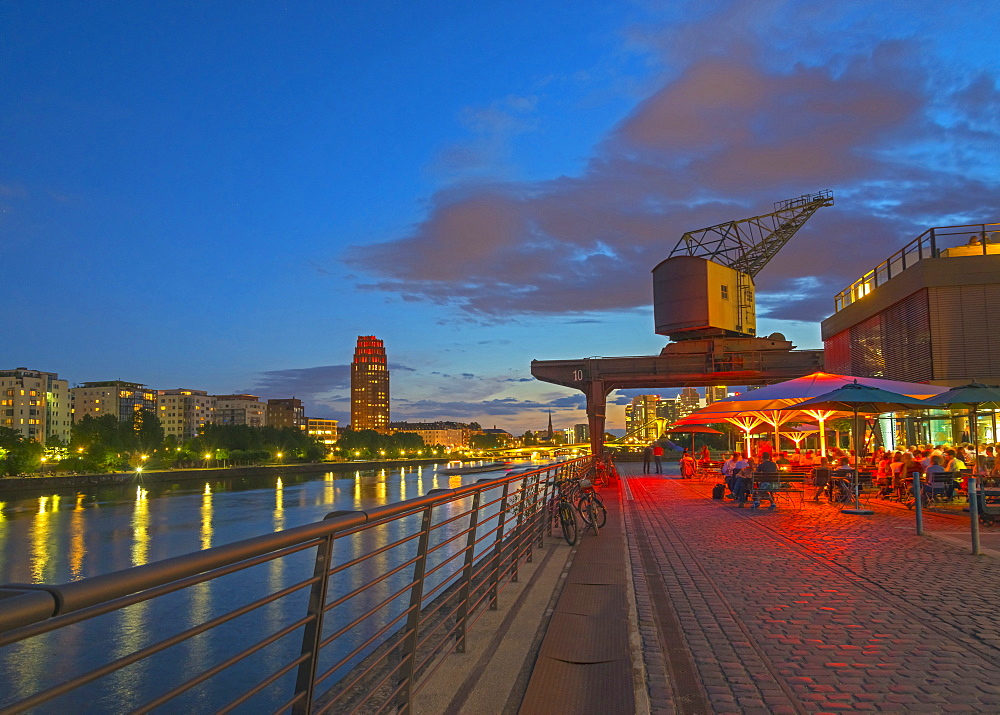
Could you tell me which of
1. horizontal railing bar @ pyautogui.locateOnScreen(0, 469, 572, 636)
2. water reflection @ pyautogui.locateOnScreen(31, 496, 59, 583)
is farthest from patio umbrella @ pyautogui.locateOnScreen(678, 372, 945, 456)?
water reflection @ pyautogui.locateOnScreen(31, 496, 59, 583)

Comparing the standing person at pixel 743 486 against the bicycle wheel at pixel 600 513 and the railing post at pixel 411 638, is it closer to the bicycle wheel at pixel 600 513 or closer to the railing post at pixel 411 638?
the bicycle wheel at pixel 600 513

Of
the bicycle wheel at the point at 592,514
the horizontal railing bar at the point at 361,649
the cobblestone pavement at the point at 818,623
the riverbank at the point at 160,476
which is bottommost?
the riverbank at the point at 160,476

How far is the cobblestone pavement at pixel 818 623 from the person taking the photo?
16.8ft

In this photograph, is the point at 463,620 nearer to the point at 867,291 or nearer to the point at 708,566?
the point at 708,566

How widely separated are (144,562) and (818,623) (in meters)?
21.0

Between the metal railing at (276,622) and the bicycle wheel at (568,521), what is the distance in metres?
0.40

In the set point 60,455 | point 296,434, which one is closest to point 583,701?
point 60,455

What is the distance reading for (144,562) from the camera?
22.9 metres

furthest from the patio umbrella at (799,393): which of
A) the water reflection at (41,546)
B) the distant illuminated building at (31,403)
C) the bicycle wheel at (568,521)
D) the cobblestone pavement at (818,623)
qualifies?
the distant illuminated building at (31,403)

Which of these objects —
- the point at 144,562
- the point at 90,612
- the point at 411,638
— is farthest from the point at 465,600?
the point at 144,562

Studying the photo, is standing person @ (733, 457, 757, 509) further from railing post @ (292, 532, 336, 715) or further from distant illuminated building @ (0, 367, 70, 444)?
distant illuminated building @ (0, 367, 70, 444)

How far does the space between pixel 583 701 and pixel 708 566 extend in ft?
19.7

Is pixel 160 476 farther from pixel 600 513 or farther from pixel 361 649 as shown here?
pixel 361 649

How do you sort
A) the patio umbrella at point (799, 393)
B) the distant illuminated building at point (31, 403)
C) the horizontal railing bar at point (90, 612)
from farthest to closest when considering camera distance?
the distant illuminated building at point (31, 403) < the patio umbrella at point (799, 393) < the horizontal railing bar at point (90, 612)
